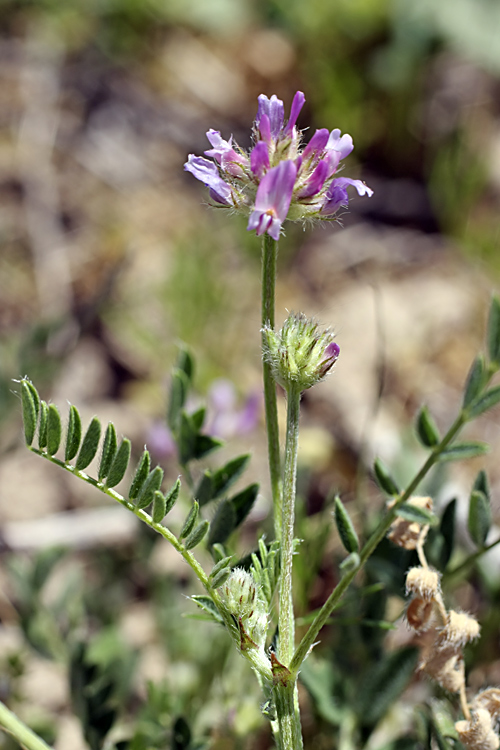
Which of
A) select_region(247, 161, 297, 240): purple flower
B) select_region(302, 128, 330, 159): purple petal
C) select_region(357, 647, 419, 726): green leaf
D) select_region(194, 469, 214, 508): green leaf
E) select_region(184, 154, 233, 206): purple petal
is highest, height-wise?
select_region(302, 128, 330, 159): purple petal

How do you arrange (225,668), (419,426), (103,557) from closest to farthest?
1. (419,426)
2. (225,668)
3. (103,557)

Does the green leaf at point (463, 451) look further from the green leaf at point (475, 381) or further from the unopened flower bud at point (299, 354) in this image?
the unopened flower bud at point (299, 354)

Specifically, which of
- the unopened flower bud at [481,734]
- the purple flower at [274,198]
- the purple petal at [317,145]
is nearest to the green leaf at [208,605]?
the unopened flower bud at [481,734]

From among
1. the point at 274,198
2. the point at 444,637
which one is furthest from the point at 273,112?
the point at 444,637

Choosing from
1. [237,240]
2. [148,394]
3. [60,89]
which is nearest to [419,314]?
[237,240]

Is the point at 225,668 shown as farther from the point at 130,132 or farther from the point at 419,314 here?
the point at 130,132

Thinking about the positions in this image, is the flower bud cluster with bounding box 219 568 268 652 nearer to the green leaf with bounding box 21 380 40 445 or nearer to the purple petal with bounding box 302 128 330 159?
the green leaf with bounding box 21 380 40 445

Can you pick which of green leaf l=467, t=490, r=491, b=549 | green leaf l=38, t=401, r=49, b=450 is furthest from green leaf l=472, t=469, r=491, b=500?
green leaf l=38, t=401, r=49, b=450
